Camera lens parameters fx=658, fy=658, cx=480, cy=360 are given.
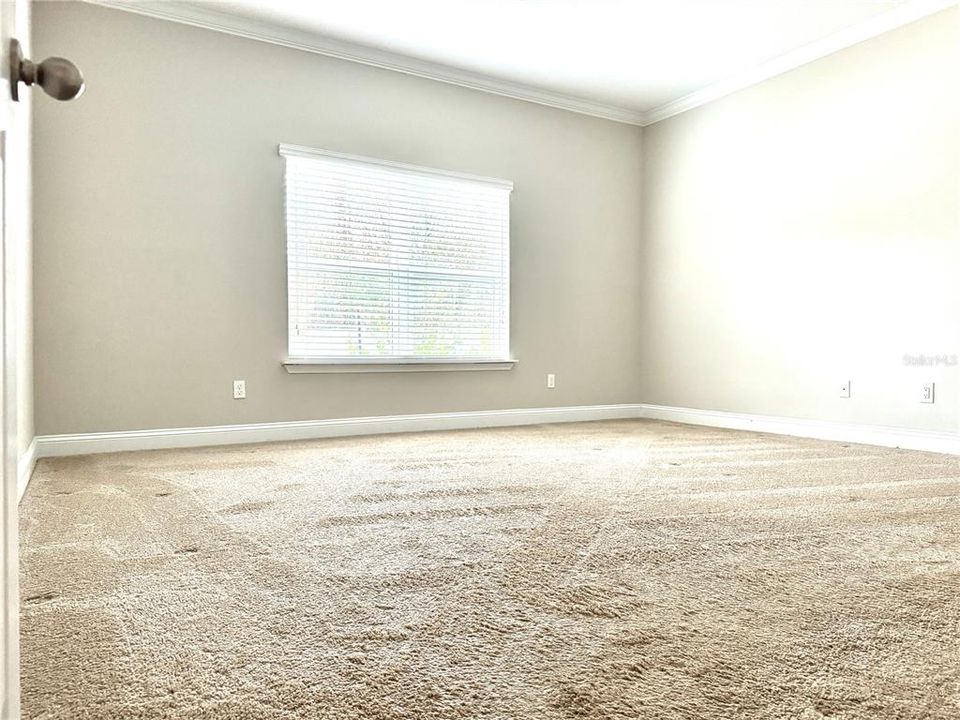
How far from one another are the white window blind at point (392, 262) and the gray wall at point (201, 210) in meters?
0.11

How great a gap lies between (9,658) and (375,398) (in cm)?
368

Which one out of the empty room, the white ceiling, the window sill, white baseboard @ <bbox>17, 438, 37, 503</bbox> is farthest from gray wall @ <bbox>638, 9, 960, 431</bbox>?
white baseboard @ <bbox>17, 438, 37, 503</bbox>

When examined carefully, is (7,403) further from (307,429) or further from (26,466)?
(307,429)

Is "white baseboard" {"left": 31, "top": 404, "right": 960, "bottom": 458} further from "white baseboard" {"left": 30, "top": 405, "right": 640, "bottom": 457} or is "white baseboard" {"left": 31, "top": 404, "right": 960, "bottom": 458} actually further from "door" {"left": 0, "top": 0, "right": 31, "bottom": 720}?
"door" {"left": 0, "top": 0, "right": 31, "bottom": 720}

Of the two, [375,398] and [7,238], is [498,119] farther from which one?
[7,238]

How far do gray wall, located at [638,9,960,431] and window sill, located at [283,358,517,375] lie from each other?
1529 millimetres

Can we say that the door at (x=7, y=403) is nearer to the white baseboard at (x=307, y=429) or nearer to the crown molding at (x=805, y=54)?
the white baseboard at (x=307, y=429)

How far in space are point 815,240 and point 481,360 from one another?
2330 millimetres

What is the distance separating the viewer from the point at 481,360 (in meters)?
4.74

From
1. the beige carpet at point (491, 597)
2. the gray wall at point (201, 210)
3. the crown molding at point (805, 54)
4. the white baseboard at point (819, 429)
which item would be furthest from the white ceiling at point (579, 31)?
the beige carpet at point (491, 597)

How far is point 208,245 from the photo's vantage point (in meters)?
3.83

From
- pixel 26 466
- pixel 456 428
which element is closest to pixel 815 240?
pixel 456 428

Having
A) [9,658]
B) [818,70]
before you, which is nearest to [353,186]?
[818,70]

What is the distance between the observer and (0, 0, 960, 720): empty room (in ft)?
3.60
